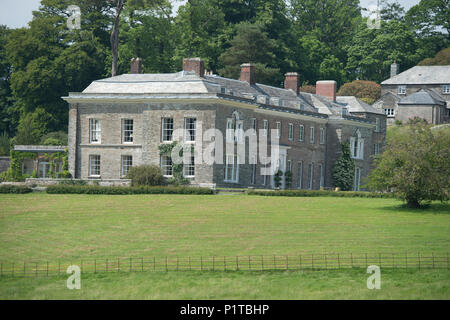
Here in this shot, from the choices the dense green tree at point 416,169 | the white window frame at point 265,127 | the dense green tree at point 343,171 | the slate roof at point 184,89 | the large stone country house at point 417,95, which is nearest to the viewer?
the dense green tree at point 416,169

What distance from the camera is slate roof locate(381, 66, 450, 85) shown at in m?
95.7

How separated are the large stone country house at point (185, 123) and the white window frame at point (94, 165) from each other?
0.14 ft

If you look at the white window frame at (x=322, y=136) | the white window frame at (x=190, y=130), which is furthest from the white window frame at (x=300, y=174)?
the white window frame at (x=190, y=130)

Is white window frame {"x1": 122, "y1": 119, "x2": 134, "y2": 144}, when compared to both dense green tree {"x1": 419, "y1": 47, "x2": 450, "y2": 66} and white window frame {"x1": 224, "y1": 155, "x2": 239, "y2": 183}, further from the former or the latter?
dense green tree {"x1": 419, "y1": 47, "x2": 450, "y2": 66}

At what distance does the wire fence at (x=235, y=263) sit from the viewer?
28495mm

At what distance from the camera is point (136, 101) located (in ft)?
186

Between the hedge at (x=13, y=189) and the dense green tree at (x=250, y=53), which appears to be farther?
the dense green tree at (x=250, y=53)

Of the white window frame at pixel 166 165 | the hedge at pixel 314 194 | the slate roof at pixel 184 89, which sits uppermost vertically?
the slate roof at pixel 184 89

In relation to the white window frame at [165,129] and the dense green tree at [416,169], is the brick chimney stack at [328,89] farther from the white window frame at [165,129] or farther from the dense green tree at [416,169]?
the dense green tree at [416,169]

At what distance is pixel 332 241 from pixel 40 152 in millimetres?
31822

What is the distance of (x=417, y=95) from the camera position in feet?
302

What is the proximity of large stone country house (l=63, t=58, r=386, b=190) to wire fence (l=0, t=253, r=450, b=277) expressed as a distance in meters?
23.2

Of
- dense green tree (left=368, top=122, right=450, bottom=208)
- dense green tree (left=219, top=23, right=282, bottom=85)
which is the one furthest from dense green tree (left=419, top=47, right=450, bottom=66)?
dense green tree (left=368, top=122, right=450, bottom=208)
